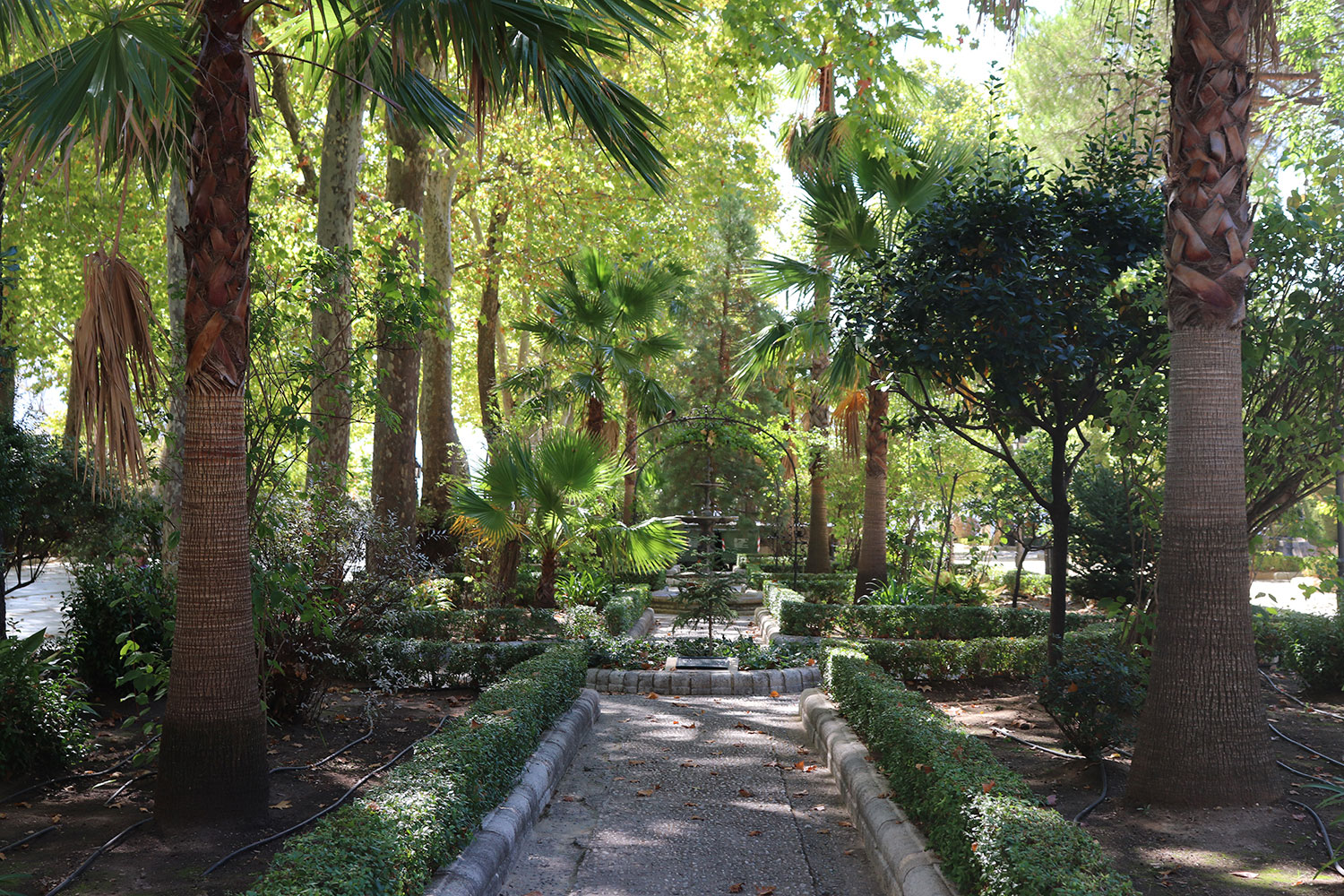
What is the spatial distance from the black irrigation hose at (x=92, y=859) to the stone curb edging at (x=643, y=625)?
778 centimetres

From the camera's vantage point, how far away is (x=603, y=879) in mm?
4738

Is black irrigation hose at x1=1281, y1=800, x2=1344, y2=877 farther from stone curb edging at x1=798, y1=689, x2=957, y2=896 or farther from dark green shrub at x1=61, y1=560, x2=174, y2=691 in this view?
dark green shrub at x1=61, y1=560, x2=174, y2=691

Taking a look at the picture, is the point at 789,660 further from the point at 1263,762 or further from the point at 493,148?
the point at 493,148

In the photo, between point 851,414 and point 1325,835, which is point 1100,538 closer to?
point 851,414

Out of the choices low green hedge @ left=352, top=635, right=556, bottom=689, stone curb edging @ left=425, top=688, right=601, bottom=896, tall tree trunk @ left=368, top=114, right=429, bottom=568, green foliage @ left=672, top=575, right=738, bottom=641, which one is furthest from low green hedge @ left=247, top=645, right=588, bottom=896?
tall tree trunk @ left=368, top=114, right=429, bottom=568

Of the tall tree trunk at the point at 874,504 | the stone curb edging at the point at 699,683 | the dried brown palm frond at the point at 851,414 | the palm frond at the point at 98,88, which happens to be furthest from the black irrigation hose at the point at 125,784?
the dried brown palm frond at the point at 851,414

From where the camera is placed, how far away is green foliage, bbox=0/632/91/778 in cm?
523

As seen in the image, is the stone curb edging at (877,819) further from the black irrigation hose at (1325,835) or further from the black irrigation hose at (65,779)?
the black irrigation hose at (65,779)

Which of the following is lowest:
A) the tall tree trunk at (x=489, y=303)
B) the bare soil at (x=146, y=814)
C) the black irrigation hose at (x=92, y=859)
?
the bare soil at (x=146, y=814)

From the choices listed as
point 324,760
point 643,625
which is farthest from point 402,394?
point 324,760

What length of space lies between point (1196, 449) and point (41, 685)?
6700 mm

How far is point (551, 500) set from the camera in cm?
1128

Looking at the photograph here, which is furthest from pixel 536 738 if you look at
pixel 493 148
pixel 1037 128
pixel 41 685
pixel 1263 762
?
pixel 1037 128

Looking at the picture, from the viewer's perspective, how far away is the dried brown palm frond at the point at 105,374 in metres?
4.43
